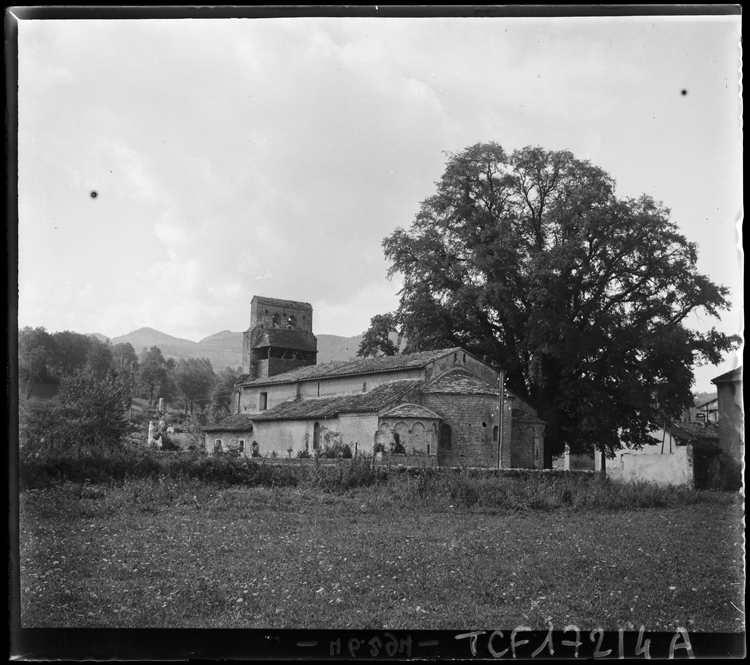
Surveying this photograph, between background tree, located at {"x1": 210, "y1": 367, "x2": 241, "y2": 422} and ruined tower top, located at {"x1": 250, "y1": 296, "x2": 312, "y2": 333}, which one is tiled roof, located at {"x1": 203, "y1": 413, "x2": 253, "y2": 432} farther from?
background tree, located at {"x1": 210, "y1": 367, "x2": 241, "y2": 422}

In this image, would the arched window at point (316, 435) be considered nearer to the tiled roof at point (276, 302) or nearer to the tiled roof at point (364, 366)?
the tiled roof at point (364, 366)

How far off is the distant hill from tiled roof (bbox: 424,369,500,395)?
7.21 meters

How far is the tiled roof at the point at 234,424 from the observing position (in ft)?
123

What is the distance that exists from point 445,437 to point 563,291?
7.87 meters

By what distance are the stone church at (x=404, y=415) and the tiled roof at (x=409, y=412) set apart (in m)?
0.04

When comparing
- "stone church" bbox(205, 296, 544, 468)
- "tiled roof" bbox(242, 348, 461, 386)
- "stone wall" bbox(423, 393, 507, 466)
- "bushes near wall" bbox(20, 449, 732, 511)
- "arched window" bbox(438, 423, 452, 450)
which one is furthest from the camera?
"tiled roof" bbox(242, 348, 461, 386)

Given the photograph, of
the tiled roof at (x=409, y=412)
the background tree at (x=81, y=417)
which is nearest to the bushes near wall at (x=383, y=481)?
the background tree at (x=81, y=417)

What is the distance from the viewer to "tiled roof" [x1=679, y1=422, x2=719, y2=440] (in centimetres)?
3394

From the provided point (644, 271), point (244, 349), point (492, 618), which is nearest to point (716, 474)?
point (644, 271)

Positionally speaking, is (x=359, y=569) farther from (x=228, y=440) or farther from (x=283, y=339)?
(x=283, y=339)

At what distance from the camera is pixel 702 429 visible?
35.9 metres

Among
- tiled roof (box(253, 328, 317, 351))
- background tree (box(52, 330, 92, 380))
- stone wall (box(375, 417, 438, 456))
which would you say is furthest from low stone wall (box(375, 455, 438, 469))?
tiled roof (box(253, 328, 317, 351))

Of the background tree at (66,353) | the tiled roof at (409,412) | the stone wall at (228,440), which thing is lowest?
the stone wall at (228,440)

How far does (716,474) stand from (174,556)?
21.9 m
